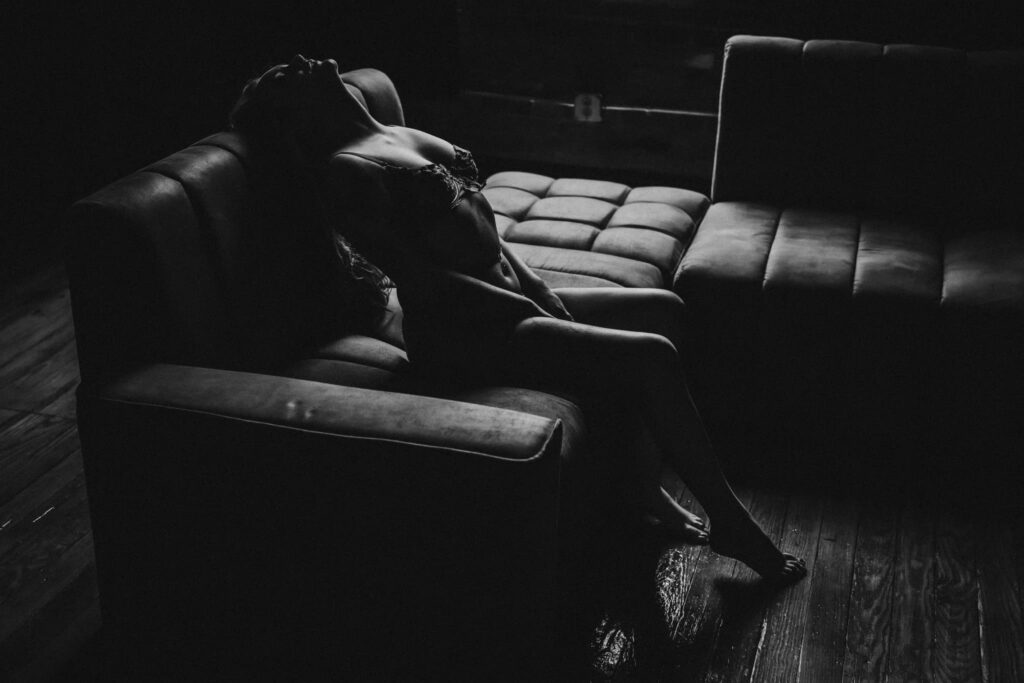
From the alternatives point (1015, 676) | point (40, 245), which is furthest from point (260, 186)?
point (40, 245)

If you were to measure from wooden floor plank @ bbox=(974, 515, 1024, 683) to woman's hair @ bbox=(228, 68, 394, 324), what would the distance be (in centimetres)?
149

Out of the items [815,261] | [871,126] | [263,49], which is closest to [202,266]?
[815,261]

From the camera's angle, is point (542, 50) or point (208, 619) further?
point (542, 50)

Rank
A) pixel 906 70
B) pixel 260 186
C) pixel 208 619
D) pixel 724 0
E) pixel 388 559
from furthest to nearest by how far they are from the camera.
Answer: pixel 724 0
pixel 906 70
pixel 260 186
pixel 208 619
pixel 388 559

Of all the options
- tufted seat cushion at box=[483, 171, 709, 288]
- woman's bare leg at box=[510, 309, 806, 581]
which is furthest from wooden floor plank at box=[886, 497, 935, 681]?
tufted seat cushion at box=[483, 171, 709, 288]

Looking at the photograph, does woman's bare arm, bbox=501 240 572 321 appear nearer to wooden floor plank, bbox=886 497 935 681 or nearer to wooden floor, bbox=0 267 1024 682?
wooden floor, bbox=0 267 1024 682

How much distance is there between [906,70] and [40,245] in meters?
3.22

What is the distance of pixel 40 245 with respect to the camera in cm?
381

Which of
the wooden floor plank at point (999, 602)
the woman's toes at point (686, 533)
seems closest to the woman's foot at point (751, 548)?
the woman's toes at point (686, 533)

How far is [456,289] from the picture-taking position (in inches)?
77.1

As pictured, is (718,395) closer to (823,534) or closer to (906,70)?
(823,534)

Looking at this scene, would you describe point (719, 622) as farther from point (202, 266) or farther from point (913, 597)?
point (202, 266)

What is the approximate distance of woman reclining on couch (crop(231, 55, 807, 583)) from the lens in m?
1.93

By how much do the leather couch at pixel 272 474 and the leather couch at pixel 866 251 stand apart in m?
0.68
